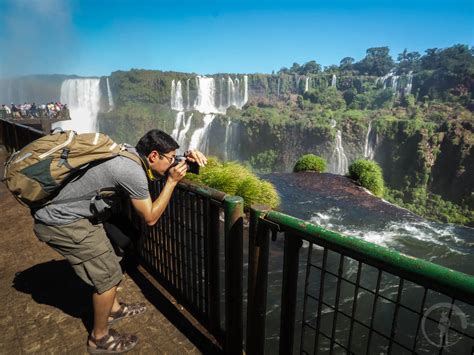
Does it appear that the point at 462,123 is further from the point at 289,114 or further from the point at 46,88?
the point at 46,88

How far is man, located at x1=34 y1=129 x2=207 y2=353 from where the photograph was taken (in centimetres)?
210

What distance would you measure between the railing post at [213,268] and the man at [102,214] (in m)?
0.37

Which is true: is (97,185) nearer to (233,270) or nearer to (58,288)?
(233,270)

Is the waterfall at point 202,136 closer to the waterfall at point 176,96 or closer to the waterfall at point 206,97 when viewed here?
the waterfall at point 206,97

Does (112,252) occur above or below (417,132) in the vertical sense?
above

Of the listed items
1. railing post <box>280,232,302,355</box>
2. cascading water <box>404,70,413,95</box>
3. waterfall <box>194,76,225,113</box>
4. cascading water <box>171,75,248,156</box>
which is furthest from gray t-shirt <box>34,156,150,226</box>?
cascading water <box>404,70,413,95</box>

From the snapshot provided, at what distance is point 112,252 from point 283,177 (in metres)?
15.4

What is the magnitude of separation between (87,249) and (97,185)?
47cm

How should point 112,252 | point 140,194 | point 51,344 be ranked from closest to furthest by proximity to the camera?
point 140,194 < point 112,252 < point 51,344

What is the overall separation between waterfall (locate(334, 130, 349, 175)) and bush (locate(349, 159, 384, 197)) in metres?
29.1

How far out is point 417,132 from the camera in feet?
145

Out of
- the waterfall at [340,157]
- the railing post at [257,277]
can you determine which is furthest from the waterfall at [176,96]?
the railing post at [257,277]

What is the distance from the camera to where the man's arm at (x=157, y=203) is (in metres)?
2.12

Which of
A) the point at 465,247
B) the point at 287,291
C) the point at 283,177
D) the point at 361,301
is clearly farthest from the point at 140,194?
the point at 283,177
